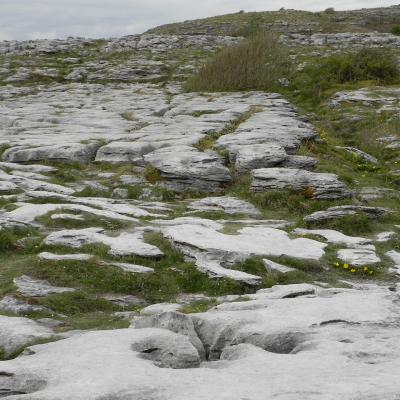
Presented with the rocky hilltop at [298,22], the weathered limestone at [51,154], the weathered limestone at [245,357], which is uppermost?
the rocky hilltop at [298,22]

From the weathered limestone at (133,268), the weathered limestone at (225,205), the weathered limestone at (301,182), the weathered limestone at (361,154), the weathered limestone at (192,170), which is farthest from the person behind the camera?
the weathered limestone at (361,154)

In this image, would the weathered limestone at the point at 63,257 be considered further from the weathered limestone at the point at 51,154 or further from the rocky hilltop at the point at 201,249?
the weathered limestone at the point at 51,154

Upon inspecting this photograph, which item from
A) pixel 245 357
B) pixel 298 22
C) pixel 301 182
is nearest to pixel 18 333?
pixel 245 357

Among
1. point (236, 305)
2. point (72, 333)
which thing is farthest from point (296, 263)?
point (72, 333)

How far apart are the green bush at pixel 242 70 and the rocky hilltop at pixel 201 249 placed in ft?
17.1

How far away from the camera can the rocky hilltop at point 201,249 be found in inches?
270

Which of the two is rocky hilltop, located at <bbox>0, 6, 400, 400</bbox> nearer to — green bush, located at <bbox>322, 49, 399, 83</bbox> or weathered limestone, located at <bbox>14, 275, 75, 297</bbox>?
weathered limestone, located at <bbox>14, 275, 75, 297</bbox>

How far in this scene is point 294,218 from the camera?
57.0ft

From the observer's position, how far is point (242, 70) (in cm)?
4359

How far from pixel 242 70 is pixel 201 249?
32141 mm

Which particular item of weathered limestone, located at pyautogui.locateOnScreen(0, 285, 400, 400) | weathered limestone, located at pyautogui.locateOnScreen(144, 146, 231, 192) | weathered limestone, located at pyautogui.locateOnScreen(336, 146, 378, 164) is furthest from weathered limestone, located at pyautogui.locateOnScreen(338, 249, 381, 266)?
weathered limestone, located at pyautogui.locateOnScreen(336, 146, 378, 164)

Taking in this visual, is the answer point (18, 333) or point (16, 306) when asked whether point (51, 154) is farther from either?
point (18, 333)

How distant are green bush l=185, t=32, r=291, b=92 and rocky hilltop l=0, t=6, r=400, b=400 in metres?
5.22

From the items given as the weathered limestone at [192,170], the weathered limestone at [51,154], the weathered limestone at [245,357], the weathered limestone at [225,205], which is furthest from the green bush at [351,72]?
the weathered limestone at [245,357]
